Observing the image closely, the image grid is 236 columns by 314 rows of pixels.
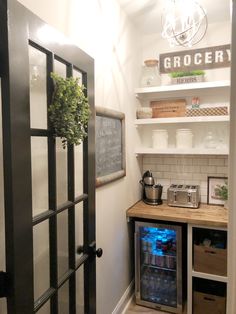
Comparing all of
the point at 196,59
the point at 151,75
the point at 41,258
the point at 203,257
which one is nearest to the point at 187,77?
the point at 196,59

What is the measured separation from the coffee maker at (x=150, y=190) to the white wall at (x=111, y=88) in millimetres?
111

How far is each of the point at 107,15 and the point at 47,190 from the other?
5.17 feet

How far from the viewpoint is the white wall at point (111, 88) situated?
64.1 inches

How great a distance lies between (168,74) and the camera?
2834 millimetres

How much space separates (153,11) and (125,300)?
2805 millimetres

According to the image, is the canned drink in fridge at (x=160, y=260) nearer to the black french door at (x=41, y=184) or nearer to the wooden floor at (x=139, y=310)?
the wooden floor at (x=139, y=310)

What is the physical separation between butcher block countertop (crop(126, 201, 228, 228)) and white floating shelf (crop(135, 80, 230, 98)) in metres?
1.21

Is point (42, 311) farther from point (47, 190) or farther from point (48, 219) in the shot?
point (47, 190)

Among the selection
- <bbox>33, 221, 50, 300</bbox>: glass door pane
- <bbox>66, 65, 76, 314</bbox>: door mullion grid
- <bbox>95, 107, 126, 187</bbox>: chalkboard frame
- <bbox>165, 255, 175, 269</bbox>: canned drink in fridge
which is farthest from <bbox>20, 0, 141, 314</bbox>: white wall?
<bbox>33, 221, 50, 300</bbox>: glass door pane

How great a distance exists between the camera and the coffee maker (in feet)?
9.02

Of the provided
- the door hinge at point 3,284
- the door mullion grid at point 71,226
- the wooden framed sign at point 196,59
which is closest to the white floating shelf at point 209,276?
the door mullion grid at point 71,226

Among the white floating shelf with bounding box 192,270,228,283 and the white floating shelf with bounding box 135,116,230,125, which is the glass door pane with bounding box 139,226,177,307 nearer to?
the white floating shelf with bounding box 192,270,228,283

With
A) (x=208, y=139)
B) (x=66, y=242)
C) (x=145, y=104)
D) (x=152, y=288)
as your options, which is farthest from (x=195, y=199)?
(x=66, y=242)

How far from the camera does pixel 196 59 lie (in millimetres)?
2715
